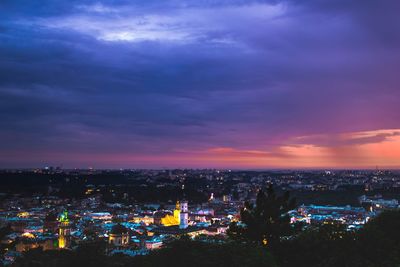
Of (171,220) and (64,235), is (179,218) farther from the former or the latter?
(64,235)

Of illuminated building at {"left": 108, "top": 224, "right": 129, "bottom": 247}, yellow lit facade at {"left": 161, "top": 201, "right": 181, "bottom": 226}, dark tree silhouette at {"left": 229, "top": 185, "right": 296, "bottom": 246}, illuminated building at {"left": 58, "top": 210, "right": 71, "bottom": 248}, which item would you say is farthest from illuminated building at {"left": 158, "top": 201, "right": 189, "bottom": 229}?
dark tree silhouette at {"left": 229, "top": 185, "right": 296, "bottom": 246}

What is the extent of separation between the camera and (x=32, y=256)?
2731 cm

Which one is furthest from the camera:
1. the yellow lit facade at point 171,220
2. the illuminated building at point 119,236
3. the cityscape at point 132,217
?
the yellow lit facade at point 171,220

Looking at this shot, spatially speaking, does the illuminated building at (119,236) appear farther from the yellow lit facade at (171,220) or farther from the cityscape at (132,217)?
the yellow lit facade at (171,220)

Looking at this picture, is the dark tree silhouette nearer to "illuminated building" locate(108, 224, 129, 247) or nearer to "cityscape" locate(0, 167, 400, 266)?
"cityscape" locate(0, 167, 400, 266)

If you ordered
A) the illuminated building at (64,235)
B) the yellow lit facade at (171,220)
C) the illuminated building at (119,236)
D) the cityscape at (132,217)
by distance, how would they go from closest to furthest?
the cityscape at (132,217), the illuminated building at (64,235), the illuminated building at (119,236), the yellow lit facade at (171,220)

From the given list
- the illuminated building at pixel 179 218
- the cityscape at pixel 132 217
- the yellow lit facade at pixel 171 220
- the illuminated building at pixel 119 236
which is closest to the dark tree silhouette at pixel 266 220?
the cityscape at pixel 132 217

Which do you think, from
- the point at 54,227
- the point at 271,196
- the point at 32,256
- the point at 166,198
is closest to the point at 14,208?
the point at 54,227

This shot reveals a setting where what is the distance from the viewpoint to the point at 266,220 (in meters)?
23.8

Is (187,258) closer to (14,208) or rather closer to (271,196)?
(271,196)

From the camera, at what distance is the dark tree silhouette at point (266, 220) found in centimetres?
2327

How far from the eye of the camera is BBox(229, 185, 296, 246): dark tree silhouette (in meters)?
23.3

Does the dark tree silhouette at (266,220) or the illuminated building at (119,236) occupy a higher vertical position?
the dark tree silhouette at (266,220)

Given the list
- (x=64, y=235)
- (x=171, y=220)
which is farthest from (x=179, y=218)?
(x=64, y=235)
